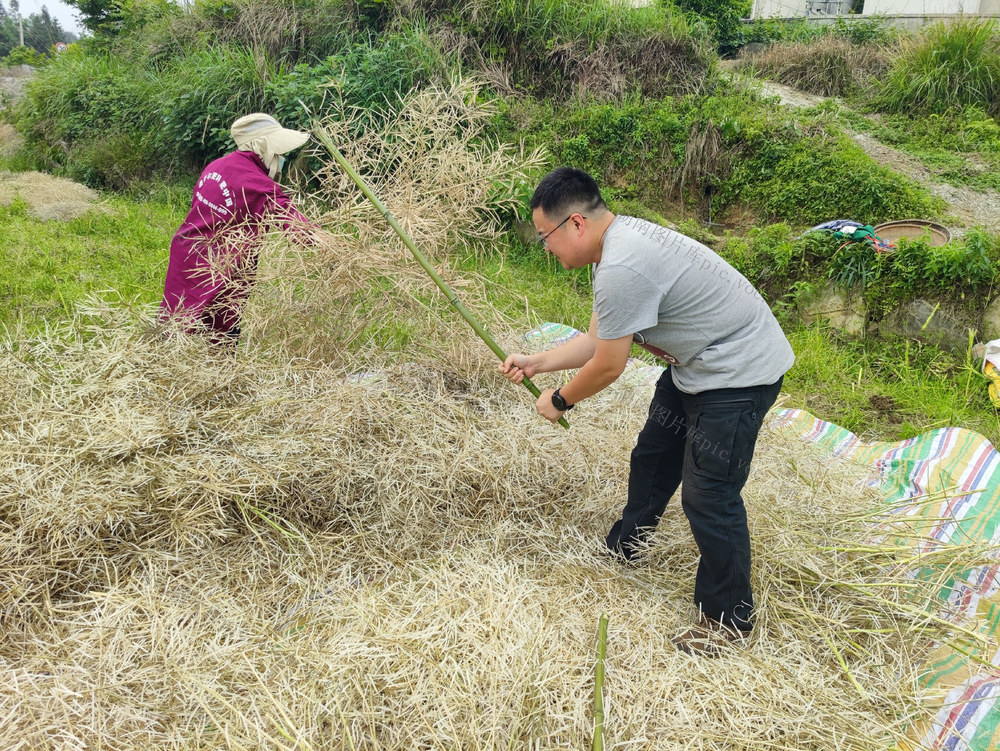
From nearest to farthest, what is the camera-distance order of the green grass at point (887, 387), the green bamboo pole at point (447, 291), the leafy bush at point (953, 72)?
1. the green bamboo pole at point (447, 291)
2. the green grass at point (887, 387)
3. the leafy bush at point (953, 72)

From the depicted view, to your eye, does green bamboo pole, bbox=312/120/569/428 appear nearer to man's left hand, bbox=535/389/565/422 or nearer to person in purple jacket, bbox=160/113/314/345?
man's left hand, bbox=535/389/565/422

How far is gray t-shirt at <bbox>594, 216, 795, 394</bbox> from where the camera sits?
6.37ft

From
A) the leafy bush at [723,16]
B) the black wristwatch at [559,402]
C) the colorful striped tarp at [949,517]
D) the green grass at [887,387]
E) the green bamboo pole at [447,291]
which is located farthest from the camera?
the leafy bush at [723,16]

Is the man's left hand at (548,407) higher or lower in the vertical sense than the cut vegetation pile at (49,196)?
higher

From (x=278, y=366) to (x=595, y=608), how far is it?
1848mm

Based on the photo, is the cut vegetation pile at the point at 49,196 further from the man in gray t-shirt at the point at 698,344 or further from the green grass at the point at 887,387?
the green grass at the point at 887,387

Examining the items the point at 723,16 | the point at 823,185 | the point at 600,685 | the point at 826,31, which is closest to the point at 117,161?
the point at 823,185

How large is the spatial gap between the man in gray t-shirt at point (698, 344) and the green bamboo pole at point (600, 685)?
298mm

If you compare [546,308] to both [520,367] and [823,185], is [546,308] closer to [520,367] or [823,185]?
[520,367]

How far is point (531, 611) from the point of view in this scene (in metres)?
2.17

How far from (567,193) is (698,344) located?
2.00ft

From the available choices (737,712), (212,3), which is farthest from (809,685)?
(212,3)

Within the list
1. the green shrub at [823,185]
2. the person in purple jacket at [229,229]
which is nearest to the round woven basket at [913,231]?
the green shrub at [823,185]

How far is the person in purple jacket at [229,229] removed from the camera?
131 inches
